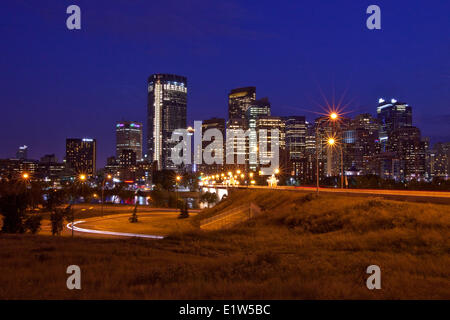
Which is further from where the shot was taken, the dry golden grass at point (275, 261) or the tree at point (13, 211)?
the tree at point (13, 211)

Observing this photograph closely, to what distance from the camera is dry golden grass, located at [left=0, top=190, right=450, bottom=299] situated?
8.66 meters

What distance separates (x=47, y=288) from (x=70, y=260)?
4443 millimetres

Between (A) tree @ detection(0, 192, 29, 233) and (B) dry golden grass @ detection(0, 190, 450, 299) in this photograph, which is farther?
(A) tree @ detection(0, 192, 29, 233)

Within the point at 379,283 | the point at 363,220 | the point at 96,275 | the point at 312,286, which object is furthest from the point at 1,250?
the point at 363,220

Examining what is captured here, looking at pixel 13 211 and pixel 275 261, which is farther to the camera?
pixel 13 211

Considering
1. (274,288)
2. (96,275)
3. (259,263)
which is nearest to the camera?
(274,288)

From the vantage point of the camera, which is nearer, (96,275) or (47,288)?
(47,288)

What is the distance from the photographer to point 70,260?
13.5 meters

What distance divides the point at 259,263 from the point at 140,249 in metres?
6.74

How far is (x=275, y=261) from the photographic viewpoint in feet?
39.7

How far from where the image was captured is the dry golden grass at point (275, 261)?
8.66 metres
